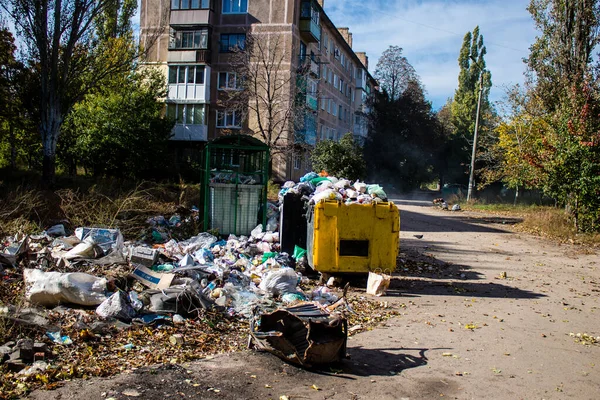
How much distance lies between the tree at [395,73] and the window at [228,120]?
19.8 metres

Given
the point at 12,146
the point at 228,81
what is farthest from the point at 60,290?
the point at 228,81

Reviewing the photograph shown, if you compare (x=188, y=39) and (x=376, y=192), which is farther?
(x=188, y=39)

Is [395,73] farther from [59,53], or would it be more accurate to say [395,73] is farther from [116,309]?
[116,309]

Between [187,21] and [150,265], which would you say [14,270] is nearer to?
[150,265]

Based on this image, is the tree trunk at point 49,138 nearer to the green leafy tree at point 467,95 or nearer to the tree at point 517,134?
the tree at point 517,134

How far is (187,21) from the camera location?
32.6 metres

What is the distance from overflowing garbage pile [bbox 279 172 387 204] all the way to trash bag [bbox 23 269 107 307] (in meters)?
3.59

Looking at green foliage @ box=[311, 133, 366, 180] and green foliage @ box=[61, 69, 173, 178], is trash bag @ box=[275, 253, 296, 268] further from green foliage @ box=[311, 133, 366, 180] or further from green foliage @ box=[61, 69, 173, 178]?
green foliage @ box=[61, 69, 173, 178]

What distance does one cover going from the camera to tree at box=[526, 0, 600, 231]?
50.7 feet

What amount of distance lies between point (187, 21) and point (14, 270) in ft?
94.8

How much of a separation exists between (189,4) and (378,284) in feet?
96.9

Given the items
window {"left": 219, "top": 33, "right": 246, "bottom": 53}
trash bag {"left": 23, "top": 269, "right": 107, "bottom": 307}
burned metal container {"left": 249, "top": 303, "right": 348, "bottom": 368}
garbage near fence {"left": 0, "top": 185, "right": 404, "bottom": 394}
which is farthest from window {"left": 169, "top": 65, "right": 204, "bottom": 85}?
burned metal container {"left": 249, "top": 303, "right": 348, "bottom": 368}

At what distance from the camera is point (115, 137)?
78.6 feet

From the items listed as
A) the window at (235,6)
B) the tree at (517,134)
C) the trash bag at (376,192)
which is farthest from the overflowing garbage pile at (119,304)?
the window at (235,6)
